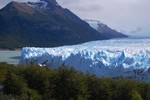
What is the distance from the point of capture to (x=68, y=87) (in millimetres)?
19594

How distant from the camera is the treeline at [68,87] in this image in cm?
1914

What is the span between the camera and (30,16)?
111 metres

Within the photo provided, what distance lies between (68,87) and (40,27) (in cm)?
8891

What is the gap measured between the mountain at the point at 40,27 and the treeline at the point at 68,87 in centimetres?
7241

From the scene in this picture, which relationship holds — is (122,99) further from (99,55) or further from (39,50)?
(39,50)

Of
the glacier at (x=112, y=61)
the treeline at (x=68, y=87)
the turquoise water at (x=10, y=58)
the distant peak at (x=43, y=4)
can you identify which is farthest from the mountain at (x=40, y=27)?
the treeline at (x=68, y=87)

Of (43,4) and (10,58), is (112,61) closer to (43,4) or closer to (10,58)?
(10,58)

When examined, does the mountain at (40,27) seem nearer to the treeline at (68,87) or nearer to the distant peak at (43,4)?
the distant peak at (43,4)

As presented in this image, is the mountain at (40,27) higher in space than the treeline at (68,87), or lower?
higher

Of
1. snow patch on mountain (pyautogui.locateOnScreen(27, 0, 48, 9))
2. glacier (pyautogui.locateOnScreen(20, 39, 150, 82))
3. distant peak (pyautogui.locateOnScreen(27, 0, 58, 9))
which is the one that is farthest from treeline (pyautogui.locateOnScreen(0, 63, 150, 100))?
snow patch on mountain (pyautogui.locateOnScreen(27, 0, 48, 9))

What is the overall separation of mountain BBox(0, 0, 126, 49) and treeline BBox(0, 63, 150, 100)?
7241 centimetres

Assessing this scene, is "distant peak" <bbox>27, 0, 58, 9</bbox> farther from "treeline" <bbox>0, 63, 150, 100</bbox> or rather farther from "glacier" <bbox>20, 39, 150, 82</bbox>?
"treeline" <bbox>0, 63, 150, 100</bbox>

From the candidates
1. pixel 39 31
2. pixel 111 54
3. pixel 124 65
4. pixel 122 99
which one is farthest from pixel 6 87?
pixel 39 31

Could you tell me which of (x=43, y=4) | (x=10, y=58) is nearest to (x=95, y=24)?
(x=43, y=4)
